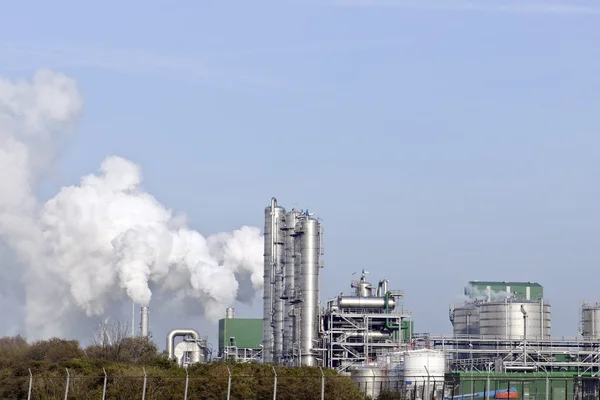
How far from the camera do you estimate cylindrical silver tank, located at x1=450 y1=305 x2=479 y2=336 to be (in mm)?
102750

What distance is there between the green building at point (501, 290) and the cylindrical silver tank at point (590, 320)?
16.5 ft

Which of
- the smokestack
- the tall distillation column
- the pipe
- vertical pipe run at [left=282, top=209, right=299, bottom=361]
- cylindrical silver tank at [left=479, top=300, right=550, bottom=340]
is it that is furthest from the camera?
the smokestack

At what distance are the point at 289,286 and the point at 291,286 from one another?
0.74 feet

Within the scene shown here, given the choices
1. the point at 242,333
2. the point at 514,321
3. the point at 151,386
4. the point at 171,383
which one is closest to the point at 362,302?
the point at 514,321

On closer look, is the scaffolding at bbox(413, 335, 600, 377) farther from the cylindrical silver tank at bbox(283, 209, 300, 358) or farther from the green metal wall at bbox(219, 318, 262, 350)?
the green metal wall at bbox(219, 318, 262, 350)

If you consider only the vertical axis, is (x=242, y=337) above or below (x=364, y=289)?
below

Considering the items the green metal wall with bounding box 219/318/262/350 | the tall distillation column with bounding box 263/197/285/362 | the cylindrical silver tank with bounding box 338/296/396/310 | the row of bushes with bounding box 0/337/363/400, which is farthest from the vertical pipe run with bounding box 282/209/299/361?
the row of bushes with bounding box 0/337/363/400

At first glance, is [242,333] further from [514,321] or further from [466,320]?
[514,321]

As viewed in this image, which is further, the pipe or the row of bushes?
the pipe

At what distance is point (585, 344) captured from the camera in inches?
3693

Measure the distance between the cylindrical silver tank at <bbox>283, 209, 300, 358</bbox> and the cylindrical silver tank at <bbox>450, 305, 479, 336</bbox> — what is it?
738 inches

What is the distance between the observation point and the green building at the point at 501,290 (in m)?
109

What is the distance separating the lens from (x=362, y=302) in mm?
92625

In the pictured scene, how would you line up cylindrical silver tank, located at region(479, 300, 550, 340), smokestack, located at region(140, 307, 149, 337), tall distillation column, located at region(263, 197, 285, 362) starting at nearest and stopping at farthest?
1. cylindrical silver tank, located at region(479, 300, 550, 340)
2. tall distillation column, located at region(263, 197, 285, 362)
3. smokestack, located at region(140, 307, 149, 337)
